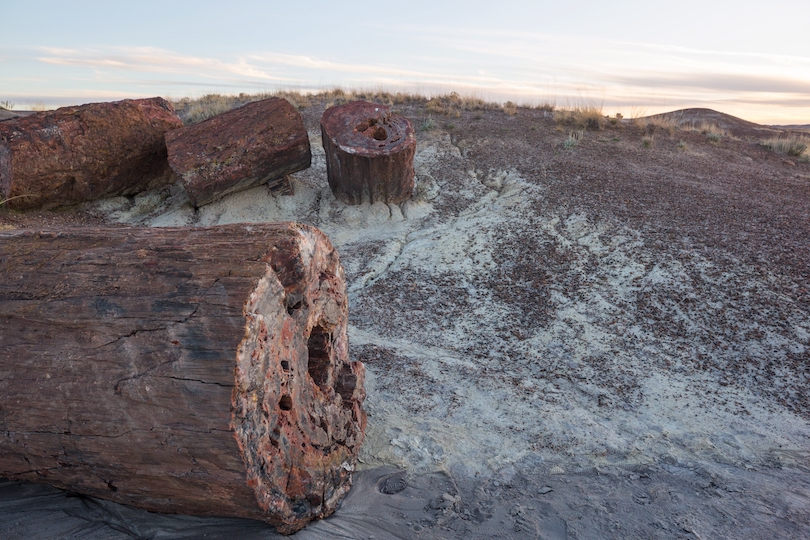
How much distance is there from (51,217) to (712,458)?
8.80 meters

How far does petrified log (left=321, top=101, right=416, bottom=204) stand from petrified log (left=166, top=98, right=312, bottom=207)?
0.60 metres

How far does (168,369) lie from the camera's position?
7.42 feet

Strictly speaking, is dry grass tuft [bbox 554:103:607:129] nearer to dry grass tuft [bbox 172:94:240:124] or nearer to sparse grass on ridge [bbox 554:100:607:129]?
sparse grass on ridge [bbox 554:100:607:129]

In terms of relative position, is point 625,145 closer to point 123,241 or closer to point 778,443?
point 778,443

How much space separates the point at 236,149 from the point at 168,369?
20.8ft

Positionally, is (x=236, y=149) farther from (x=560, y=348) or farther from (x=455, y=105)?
(x=455, y=105)

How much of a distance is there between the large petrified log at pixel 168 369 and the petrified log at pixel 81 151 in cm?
608

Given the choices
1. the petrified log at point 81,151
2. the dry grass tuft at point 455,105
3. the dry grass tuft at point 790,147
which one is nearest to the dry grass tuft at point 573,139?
the dry grass tuft at point 455,105

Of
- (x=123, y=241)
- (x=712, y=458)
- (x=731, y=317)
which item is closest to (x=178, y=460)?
(x=123, y=241)

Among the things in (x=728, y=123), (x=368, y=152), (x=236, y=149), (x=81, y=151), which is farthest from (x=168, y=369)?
(x=728, y=123)

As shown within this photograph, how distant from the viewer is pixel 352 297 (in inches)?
241

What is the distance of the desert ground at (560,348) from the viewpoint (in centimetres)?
295

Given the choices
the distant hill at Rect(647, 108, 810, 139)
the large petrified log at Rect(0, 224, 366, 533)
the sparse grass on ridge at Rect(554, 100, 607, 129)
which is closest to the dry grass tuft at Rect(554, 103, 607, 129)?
the sparse grass on ridge at Rect(554, 100, 607, 129)

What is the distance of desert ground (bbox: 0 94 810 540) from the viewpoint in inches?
116
